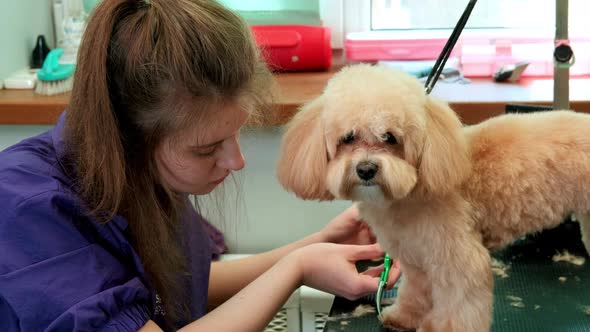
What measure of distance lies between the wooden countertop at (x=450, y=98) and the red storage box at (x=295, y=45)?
0.06 metres

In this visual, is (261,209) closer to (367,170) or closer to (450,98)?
(450,98)

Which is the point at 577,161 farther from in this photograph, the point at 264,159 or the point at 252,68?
the point at 264,159

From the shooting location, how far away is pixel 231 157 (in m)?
0.84

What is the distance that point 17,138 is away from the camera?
1582mm

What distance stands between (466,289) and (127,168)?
0.44 metres

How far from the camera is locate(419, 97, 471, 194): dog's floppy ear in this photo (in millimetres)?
834

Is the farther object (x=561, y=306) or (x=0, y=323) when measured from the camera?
(x=561, y=306)

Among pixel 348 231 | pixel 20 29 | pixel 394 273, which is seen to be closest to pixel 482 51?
pixel 348 231

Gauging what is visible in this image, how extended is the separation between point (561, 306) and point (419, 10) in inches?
40.7

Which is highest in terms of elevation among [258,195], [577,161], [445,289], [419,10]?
[419,10]

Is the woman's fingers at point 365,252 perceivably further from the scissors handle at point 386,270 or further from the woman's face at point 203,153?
the woman's face at point 203,153

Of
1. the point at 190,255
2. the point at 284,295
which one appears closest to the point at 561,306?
the point at 284,295

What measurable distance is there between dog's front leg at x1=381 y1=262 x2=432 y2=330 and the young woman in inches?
6.9

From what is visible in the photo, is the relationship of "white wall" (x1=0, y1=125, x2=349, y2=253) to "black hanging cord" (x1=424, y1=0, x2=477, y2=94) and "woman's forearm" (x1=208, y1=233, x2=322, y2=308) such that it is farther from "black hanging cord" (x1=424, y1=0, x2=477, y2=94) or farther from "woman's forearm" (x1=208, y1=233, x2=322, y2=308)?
"black hanging cord" (x1=424, y1=0, x2=477, y2=94)
